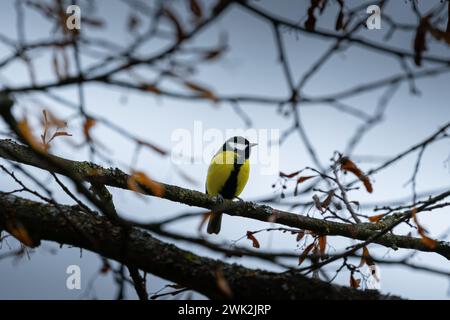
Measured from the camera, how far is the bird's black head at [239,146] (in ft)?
20.3

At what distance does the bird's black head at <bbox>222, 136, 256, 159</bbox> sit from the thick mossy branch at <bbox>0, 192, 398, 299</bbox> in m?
4.34

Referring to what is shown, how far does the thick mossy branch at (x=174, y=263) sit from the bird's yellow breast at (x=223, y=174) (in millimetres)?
3907

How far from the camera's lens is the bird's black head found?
6201mm

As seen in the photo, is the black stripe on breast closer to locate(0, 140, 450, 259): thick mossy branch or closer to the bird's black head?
the bird's black head

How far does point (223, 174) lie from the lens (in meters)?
5.79

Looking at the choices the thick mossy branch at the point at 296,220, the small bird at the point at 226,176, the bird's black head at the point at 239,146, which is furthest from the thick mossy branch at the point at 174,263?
the bird's black head at the point at 239,146

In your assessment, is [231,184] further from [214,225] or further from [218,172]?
[214,225]

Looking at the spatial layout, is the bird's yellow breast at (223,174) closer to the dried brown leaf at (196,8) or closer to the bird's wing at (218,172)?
the bird's wing at (218,172)

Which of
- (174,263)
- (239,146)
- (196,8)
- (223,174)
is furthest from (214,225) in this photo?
(196,8)

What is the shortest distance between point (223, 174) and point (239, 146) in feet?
2.17

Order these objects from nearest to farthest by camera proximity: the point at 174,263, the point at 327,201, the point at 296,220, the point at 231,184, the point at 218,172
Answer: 1. the point at 174,263
2. the point at 327,201
3. the point at 296,220
4. the point at 218,172
5. the point at 231,184

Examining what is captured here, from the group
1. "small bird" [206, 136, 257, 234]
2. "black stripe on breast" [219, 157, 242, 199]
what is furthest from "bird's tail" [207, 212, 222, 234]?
"black stripe on breast" [219, 157, 242, 199]

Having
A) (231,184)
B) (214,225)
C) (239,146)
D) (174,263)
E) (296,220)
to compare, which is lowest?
(174,263)

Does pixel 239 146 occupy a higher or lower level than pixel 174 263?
higher
